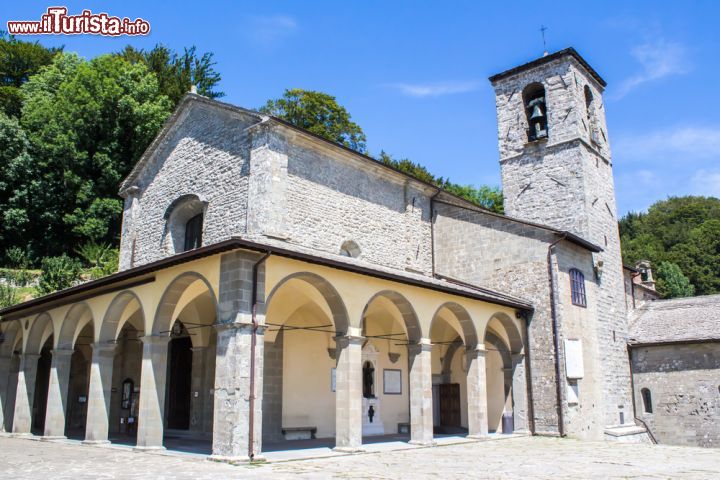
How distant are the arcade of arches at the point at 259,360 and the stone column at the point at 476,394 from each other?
0.03m

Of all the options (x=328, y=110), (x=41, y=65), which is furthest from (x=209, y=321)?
(x=41, y=65)

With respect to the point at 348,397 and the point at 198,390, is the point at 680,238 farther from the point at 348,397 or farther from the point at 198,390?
the point at 348,397

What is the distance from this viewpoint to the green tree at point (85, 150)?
2858 centimetres

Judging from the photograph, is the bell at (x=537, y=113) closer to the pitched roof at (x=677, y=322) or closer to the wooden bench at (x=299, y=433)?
the pitched roof at (x=677, y=322)

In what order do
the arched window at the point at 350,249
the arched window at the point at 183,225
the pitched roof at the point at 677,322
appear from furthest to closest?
the pitched roof at the point at 677,322, the arched window at the point at 183,225, the arched window at the point at 350,249

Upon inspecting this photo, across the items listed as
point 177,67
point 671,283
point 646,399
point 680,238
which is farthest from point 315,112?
point 680,238

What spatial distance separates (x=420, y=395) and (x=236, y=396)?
15.1ft

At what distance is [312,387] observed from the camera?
14172 mm

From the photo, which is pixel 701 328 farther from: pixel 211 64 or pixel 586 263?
pixel 211 64

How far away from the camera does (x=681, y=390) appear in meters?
18.9

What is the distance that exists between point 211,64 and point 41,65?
10827 mm

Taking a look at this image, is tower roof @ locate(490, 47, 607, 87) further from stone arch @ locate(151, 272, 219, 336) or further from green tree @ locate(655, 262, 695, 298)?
green tree @ locate(655, 262, 695, 298)

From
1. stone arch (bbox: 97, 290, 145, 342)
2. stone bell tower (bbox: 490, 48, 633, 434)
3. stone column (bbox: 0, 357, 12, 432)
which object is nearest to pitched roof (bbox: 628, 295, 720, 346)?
stone bell tower (bbox: 490, 48, 633, 434)

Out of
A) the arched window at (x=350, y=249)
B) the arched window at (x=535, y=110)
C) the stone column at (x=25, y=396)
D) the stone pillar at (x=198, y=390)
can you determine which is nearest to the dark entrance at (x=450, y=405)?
the arched window at (x=350, y=249)
